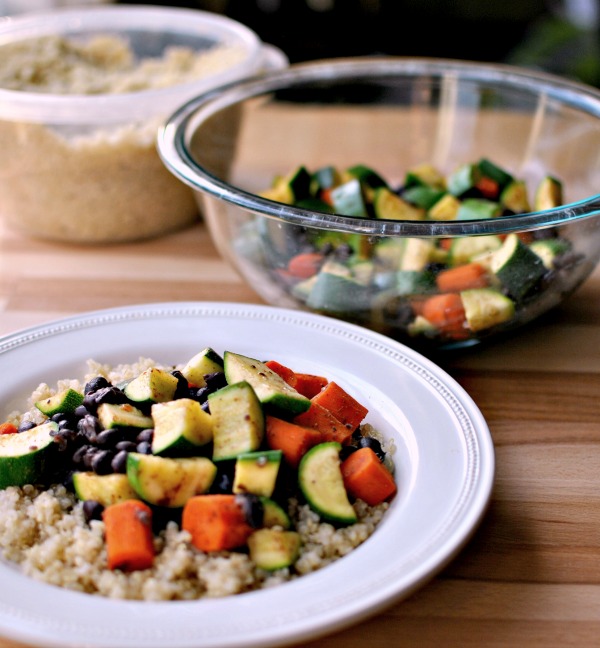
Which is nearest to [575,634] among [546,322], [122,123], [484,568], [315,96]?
[484,568]

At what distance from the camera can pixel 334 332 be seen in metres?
1.35

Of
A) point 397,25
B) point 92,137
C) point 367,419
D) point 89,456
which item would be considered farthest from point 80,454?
point 397,25

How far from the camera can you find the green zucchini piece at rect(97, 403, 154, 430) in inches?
41.7

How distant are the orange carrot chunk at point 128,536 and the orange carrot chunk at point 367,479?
0.27m

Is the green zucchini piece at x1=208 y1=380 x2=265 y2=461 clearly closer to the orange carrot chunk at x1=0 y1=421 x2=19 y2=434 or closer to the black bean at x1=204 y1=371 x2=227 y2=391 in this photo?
the black bean at x1=204 y1=371 x2=227 y2=391

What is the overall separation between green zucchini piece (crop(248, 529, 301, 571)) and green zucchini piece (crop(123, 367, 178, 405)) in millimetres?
274

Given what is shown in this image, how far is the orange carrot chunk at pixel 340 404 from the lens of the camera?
3.77 feet

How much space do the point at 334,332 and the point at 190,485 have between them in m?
0.47

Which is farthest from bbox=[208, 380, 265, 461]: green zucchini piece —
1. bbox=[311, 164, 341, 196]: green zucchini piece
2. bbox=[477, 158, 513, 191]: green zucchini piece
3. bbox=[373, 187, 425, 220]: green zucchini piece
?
bbox=[477, 158, 513, 191]: green zucchini piece

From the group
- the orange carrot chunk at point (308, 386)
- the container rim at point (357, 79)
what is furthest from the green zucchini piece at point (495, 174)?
the orange carrot chunk at point (308, 386)

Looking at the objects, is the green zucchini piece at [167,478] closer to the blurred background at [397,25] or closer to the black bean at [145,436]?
the black bean at [145,436]

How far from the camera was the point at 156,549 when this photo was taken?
0.96m

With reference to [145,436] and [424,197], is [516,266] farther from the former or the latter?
[145,436]

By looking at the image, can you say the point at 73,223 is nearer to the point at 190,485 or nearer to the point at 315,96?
the point at 315,96
